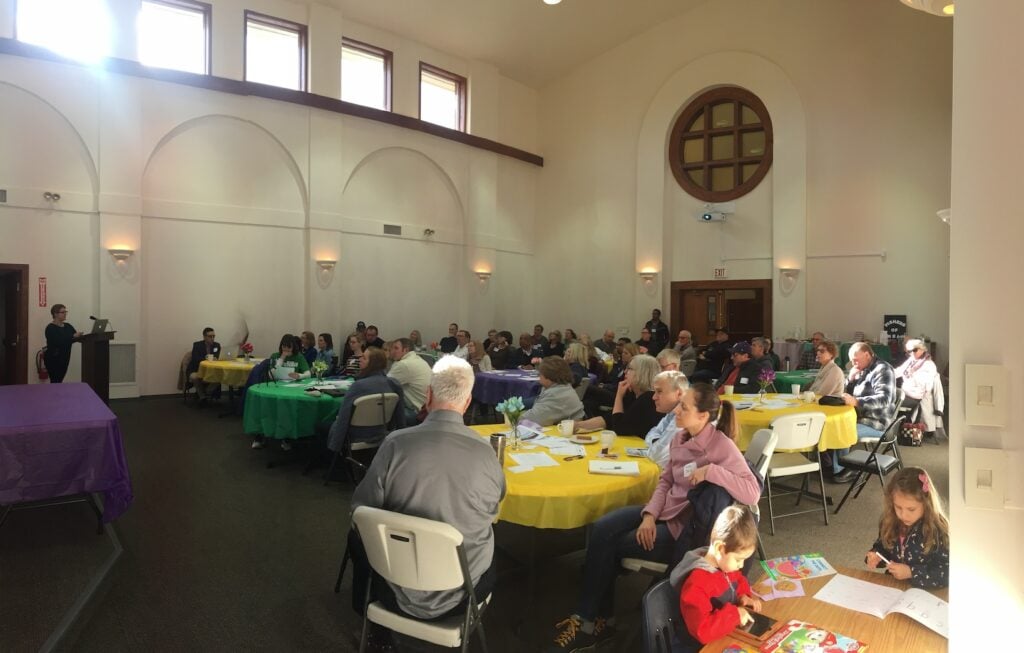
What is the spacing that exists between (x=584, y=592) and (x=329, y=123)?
34.5 feet

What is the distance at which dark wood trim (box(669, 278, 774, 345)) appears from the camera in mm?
12156

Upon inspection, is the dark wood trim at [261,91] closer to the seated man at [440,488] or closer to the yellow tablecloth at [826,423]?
the yellow tablecloth at [826,423]

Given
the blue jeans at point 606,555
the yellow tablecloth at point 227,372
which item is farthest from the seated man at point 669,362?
the yellow tablecloth at point 227,372

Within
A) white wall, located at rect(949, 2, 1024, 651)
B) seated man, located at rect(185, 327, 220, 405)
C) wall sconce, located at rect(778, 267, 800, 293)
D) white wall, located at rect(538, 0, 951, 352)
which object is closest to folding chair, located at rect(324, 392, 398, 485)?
white wall, located at rect(949, 2, 1024, 651)

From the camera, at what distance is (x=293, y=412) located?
232 inches

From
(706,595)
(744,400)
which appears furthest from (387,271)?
(706,595)

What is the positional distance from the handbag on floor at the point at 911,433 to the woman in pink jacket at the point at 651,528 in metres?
5.00

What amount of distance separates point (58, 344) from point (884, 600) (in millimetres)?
10191

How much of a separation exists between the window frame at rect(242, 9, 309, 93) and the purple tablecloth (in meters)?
8.49

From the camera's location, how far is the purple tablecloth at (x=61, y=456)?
136 inches

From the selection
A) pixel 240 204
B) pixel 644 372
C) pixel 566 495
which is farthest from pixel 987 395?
pixel 240 204

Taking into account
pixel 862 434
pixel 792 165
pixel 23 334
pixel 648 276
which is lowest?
pixel 862 434

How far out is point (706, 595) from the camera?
1.88 m

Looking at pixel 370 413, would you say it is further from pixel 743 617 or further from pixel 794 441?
pixel 743 617
